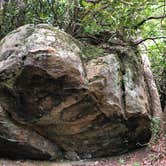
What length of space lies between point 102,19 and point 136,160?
3.20 m

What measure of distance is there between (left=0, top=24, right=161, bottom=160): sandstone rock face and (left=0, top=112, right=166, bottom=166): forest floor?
0.54ft

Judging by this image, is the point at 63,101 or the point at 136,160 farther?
the point at 136,160

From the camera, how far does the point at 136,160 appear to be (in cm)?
611

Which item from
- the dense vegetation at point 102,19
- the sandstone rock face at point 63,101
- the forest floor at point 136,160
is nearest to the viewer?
the sandstone rock face at point 63,101

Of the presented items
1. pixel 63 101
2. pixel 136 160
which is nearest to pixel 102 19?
pixel 63 101

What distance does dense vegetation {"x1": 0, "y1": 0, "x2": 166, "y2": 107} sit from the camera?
273 inches

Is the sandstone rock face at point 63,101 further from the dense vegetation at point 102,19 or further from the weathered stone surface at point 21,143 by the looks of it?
the dense vegetation at point 102,19

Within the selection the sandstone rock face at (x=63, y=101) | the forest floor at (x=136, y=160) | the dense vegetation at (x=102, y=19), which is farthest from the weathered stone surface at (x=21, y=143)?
the dense vegetation at (x=102, y=19)

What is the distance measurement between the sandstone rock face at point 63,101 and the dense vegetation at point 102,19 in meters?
0.95

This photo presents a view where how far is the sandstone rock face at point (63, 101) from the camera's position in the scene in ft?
18.0

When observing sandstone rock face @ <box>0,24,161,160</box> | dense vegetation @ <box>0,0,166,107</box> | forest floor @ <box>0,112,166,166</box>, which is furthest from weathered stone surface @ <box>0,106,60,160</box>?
dense vegetation @ <box>0,0,166,107</box>

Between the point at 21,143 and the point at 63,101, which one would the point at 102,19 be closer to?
the point at 63,101

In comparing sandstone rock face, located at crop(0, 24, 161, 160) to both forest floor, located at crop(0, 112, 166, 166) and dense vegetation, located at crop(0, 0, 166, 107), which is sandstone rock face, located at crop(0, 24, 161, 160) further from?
dense vegetation, located at crop(0, 0, 166, 107)

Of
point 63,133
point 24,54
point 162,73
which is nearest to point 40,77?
point 24,54
